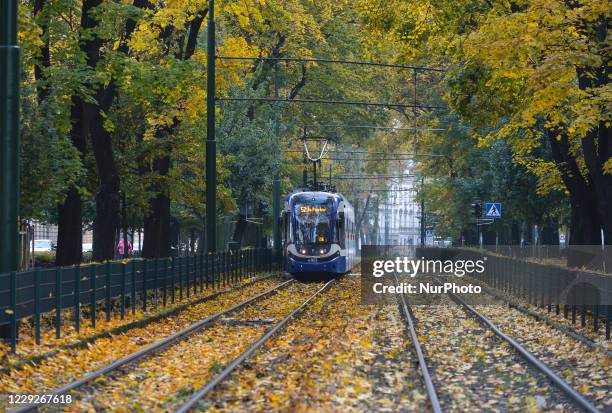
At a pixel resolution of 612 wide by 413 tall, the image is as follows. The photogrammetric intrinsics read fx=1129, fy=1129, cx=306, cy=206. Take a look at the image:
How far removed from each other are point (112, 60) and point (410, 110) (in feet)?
130

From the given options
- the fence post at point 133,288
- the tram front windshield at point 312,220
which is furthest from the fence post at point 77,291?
the tram front windshield at point 312,220

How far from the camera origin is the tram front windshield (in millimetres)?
43000

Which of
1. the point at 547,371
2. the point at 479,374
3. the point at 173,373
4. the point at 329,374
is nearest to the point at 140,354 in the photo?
the point at 173,373

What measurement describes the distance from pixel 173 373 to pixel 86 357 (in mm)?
2254

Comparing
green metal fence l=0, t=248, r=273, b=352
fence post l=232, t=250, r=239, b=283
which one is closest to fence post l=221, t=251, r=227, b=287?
green metal fence l=0, t=248, r=273, b=352

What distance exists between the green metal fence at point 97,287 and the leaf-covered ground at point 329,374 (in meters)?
3.49

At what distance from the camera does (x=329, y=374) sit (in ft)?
47.8

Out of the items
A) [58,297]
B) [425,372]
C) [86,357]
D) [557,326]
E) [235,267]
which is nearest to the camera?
[425,372]

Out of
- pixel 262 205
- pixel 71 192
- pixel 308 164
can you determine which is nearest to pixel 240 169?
pixel 262 205

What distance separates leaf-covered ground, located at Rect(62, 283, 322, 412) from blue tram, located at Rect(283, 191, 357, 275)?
768 inches

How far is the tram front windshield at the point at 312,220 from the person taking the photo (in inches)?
1693

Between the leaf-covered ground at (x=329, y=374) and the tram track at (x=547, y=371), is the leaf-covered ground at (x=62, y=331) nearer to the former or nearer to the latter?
the leaf-covered ground at (x=329, y=374)

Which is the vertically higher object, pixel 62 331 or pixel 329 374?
pixel 62 331

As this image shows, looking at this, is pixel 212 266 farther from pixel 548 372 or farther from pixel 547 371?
pixel 548 372
